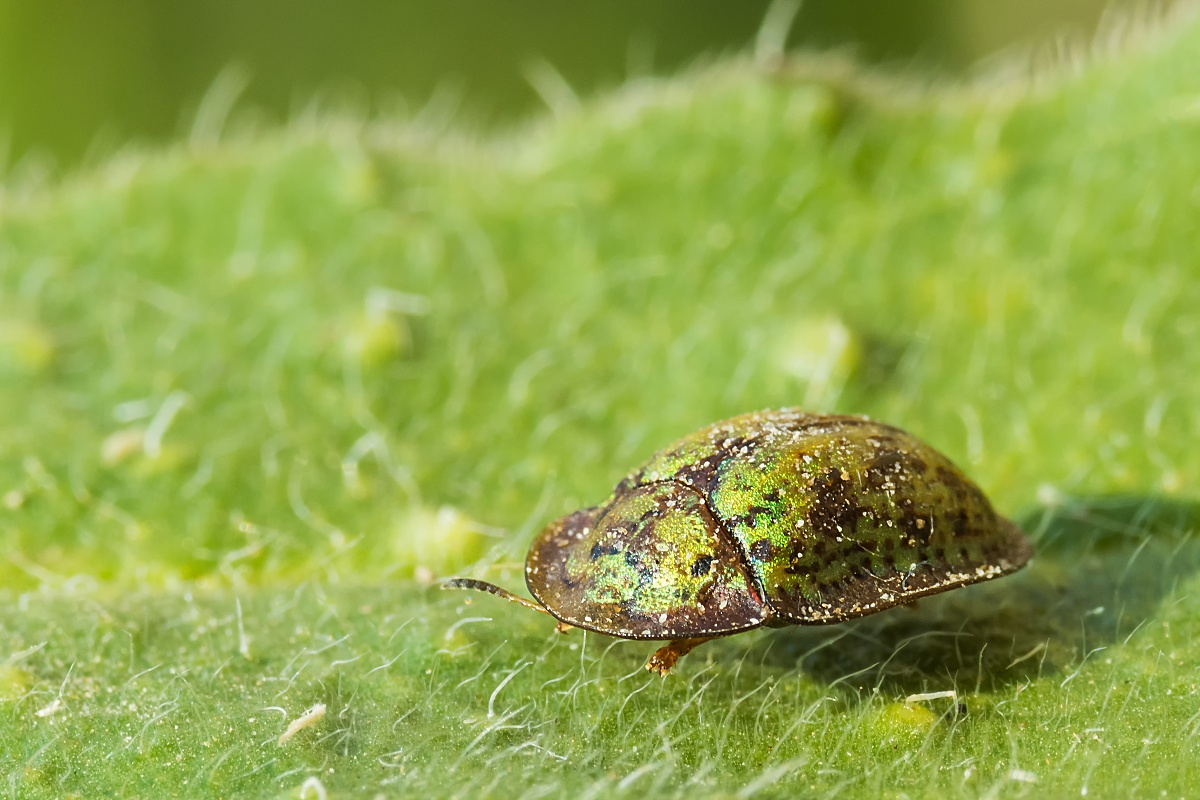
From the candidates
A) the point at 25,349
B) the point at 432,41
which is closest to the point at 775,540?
the point at 25,349

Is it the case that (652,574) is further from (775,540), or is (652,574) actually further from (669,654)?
(775,540)

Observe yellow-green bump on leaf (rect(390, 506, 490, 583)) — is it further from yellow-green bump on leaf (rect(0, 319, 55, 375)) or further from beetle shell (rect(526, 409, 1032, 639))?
yellow-green bump on leaf (rect(0, 319, 55, 375))

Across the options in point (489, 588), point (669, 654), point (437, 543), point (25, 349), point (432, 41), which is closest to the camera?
point (669, 654)

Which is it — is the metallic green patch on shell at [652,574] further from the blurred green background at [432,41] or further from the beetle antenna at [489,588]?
the blurred green background at [432,41]

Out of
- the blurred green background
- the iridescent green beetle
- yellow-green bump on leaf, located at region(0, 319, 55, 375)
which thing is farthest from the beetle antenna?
the blurred green background

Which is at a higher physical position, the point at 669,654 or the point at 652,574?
the point at 652,574

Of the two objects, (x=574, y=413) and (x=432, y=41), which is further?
(x=432, y=41)
